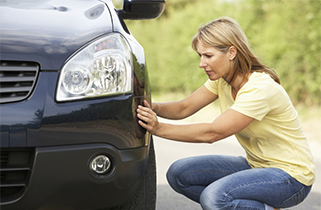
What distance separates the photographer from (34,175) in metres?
2.21

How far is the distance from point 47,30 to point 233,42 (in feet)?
3.56

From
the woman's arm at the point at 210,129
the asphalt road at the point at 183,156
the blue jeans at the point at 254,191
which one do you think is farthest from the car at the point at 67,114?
the asphalt road at the point at 183,156

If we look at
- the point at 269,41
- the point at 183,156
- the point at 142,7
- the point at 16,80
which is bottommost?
the point at 183,156

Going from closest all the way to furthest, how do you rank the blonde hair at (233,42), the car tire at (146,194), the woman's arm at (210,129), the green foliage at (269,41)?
the car tire at (146,194), the woman's arm at (210,129), the blonde hair at (233,42), the green foliage at (269,41)

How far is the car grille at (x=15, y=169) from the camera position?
2.22m

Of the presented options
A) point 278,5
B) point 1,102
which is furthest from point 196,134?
point 278,5

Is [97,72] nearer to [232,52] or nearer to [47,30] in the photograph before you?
[47,30]

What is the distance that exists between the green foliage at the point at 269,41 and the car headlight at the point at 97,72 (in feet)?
16.9

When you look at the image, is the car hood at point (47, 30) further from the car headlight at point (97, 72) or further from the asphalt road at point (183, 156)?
the asphalt road at point (183, 156)

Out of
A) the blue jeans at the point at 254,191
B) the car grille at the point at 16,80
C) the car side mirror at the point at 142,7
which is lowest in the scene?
the blue jeans at the point at 254,191

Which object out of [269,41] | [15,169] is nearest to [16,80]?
[15,169]

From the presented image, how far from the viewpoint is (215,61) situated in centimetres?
300

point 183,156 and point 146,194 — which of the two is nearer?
point 146,194

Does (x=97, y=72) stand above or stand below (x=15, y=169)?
above
